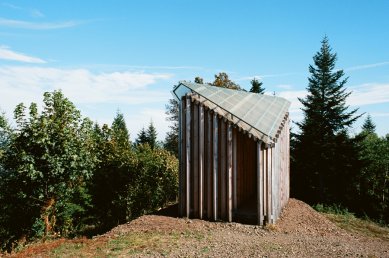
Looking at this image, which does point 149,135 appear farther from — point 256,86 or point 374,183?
point 374,183

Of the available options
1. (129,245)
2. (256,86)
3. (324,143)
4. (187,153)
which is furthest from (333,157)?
(129,245)

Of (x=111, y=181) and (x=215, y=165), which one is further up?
(x=215, y=165)

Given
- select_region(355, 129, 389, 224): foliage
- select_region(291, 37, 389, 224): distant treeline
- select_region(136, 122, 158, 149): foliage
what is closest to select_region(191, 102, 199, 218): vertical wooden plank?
select_region(291, 37, 389, 224): distant treeline

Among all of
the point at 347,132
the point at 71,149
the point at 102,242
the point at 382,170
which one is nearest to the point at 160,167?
the point at 71,149

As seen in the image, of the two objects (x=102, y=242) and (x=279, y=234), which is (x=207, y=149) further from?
(x=102, y=242)

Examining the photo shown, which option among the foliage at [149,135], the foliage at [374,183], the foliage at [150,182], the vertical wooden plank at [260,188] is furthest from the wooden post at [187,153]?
the foliage at [149,135]

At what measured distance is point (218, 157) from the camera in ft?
39.0

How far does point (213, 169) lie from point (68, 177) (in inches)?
289

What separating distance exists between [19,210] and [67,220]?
2.82 m

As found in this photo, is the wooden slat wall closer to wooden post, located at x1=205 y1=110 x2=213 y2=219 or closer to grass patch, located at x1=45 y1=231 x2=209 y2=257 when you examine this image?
wooden post, located at x1=205 y1=110 x2=213 y2=219

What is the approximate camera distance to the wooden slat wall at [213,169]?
11.3 meters

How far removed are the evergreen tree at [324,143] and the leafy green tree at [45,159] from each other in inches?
831

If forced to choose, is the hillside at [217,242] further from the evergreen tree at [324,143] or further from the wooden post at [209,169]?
the evergreen tree at [324,143]

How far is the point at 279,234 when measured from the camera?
415 inches
